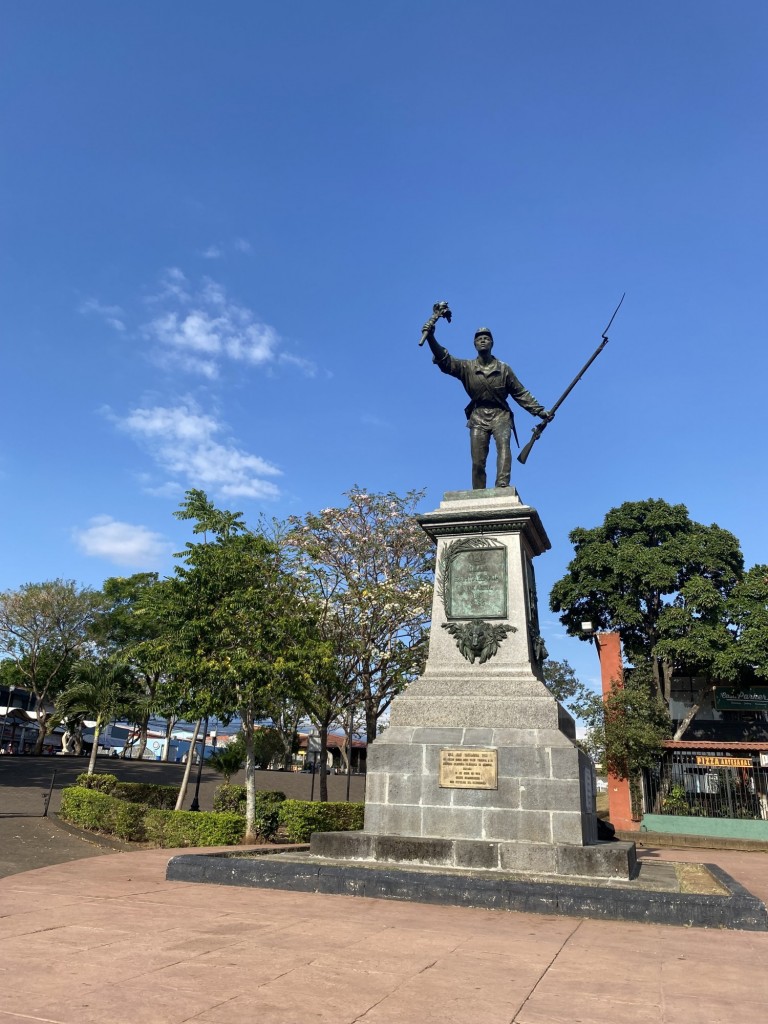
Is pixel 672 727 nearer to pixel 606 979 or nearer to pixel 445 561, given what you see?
pixel 445 561

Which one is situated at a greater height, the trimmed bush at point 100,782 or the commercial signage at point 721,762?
the commercial signage at point 721,762

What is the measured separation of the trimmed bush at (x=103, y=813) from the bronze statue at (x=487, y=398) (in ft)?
36.8

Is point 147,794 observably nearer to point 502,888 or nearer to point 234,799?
point 234,799

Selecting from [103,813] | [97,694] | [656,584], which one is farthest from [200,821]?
[656,584]

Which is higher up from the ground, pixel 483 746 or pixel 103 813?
pixel 483 746

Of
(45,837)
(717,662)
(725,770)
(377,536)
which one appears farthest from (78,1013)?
(717,662)

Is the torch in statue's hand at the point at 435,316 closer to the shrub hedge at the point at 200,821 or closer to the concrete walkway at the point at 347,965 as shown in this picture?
the concrete walkway at the point at 347,965

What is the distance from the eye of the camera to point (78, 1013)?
3.59 metres

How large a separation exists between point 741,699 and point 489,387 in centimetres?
2471

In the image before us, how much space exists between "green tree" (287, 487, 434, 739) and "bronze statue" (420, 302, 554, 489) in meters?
10.3

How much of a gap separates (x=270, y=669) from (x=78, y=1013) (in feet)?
41.2

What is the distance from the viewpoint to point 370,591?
73.3 ft

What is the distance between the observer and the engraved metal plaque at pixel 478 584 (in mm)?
10414

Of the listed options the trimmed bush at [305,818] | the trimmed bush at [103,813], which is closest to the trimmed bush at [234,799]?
the trimmed bush at [305,818]
